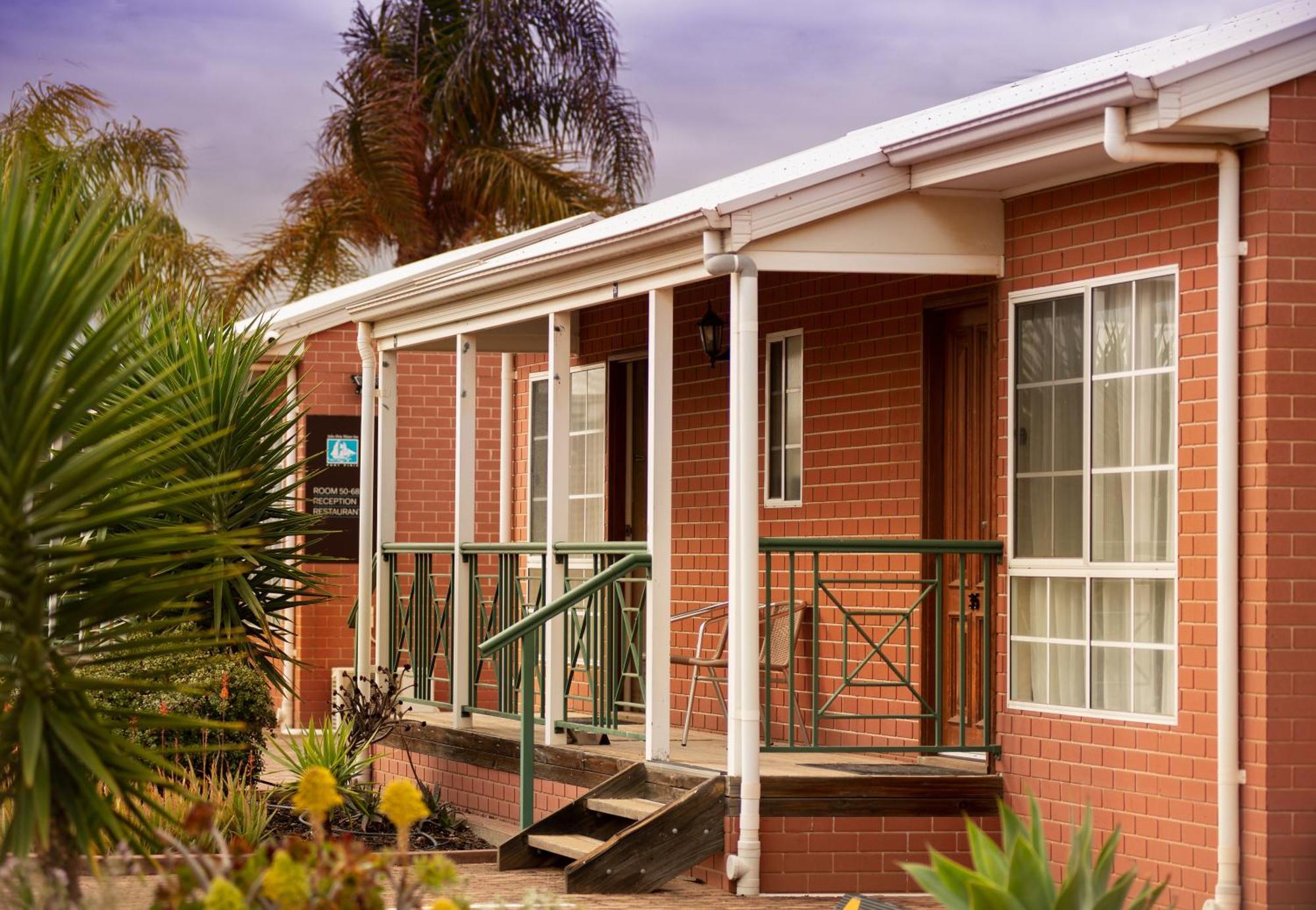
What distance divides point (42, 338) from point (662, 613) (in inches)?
169

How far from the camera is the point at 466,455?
38.2 feet

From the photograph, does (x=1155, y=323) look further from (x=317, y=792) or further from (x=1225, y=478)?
(x=317, y=792)

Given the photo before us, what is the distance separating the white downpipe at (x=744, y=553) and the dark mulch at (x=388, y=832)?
2.38 m

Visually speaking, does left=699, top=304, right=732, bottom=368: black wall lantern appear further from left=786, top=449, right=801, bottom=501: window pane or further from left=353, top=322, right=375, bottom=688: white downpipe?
left=353, top=322, right=375, bottom=688: white downpipe

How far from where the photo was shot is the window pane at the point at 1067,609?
8.23 meters

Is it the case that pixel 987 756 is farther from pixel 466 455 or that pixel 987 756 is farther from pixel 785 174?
pixel 466 455

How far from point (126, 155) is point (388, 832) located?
17258mm

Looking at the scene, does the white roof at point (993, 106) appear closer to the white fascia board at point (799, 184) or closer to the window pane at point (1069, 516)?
the white fascia board at point (799, 184)

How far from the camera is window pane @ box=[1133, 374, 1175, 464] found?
309 inches

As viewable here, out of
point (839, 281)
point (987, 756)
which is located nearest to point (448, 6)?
point (839, 281)

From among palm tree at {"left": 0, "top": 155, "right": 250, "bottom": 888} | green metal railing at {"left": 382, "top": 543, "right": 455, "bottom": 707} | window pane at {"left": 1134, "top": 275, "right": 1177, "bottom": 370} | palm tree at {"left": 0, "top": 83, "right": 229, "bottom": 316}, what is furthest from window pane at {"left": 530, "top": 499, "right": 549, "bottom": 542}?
palm tree at {"left": 0, "top": 83, "right": 229, "bottom": 316}

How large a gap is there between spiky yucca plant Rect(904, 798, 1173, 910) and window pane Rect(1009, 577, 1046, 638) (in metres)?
2.83

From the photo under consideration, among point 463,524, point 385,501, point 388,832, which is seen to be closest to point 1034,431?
point 463,524

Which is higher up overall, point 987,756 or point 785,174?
point 785,174
